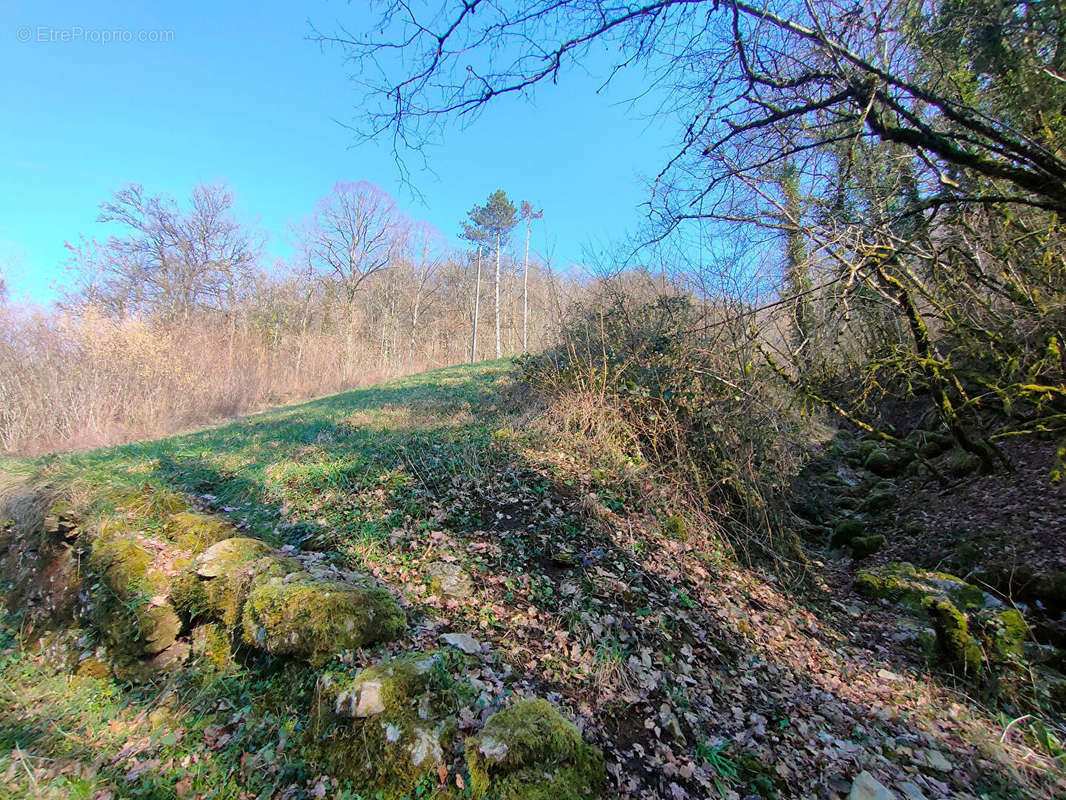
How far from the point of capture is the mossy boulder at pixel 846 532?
5.18m

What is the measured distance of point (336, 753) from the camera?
6.64 feet

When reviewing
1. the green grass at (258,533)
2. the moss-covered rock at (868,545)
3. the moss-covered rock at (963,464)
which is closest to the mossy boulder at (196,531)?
the green grass at (258,533)

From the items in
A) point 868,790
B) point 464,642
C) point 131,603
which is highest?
point 131,603

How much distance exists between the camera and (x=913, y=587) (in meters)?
3.87

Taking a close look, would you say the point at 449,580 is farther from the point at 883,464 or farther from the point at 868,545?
the point at 883,464

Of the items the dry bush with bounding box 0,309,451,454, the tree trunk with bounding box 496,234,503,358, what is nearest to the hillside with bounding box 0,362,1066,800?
the dry bush with bounding box 0,309,451,454

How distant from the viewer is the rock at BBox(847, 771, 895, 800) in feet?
6.52

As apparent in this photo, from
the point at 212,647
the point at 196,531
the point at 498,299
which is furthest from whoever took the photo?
the point at 498,299

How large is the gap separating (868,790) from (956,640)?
1.96 metres

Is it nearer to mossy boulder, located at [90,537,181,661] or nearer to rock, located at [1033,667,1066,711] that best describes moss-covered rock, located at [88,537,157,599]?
mossy boulder, located at [90,537,181,661]

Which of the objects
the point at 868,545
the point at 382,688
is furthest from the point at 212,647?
the point at 868,545

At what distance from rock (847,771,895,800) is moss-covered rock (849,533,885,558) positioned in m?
3.42

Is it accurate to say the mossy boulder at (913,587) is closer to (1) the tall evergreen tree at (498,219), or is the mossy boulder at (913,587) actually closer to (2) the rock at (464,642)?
(2) the rock at (464,642)

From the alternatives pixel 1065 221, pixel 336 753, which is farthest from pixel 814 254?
pixel 336 753
